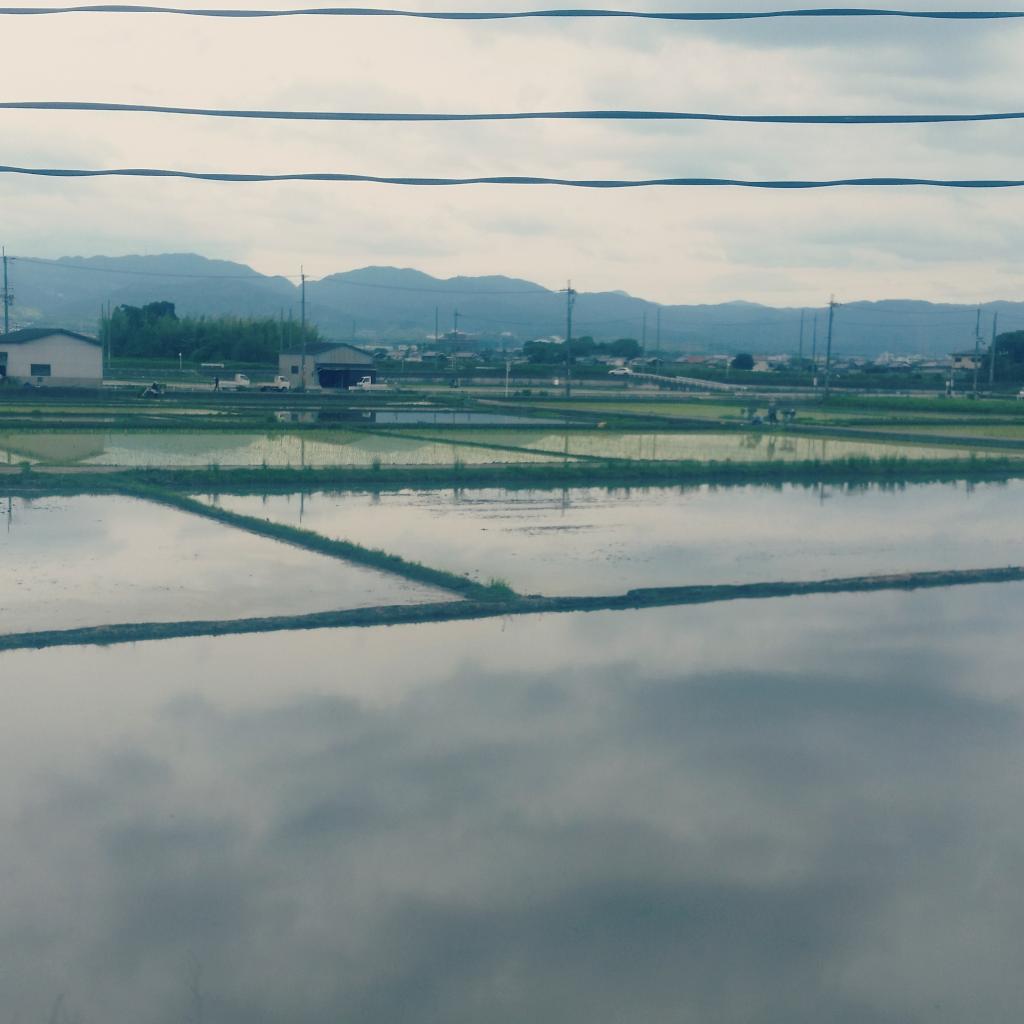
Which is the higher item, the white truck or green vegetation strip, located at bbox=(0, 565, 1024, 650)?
the white truck

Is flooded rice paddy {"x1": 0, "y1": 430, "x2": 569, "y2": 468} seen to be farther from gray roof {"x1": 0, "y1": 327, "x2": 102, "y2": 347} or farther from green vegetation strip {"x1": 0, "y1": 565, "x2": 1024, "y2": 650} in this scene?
gray roof {"x1": 0, "y1": 327, "x2": 102, "y2": 347}

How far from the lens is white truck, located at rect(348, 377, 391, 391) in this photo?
5022cm

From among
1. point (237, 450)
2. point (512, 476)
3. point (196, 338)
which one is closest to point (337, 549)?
point (512, 476)

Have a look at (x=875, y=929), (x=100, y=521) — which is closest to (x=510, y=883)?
(x=875, y=929)

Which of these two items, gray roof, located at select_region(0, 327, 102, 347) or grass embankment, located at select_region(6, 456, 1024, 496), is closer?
grass embankment, located at select_region(6, 456, 1024, 496)

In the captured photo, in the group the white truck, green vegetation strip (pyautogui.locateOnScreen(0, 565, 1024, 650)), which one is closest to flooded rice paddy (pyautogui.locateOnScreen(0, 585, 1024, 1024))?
green vegetation strip (pyautogui.locateOnScreen(0, 565, 1024, 650))

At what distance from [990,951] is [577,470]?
673 inches

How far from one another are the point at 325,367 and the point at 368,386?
4542 mm

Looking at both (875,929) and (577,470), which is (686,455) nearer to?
(577,470)

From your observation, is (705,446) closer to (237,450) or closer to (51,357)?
(237,450)

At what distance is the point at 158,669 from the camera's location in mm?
8875

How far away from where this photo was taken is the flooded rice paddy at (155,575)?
418 inches

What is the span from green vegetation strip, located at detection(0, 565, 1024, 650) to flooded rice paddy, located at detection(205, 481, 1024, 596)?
1.43 ft

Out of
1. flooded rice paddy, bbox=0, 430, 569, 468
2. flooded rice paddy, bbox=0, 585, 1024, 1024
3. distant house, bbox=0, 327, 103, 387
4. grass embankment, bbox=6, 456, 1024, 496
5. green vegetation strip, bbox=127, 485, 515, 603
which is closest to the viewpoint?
flooded rice paddy, bbox=0, 585, 1024, 1024
